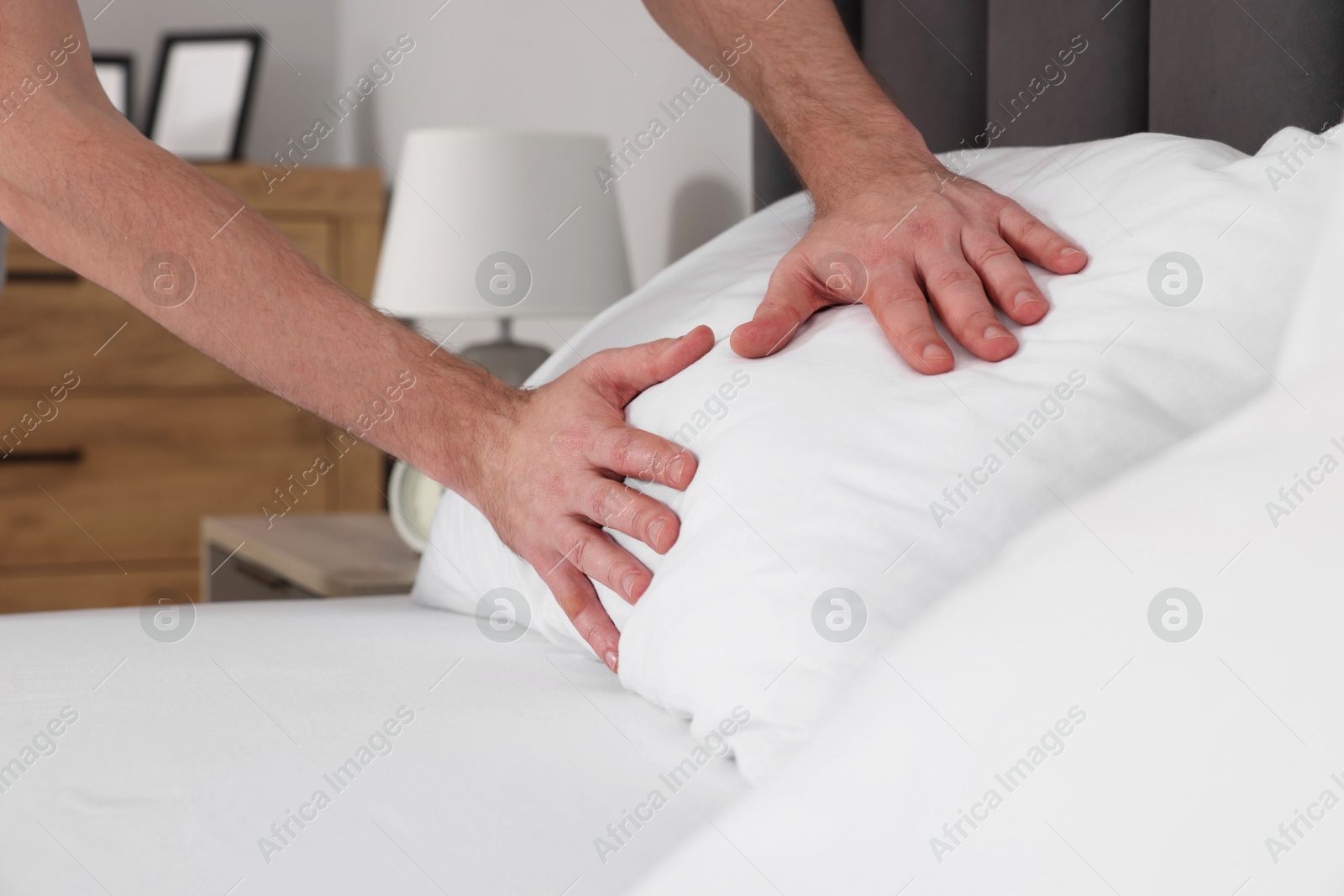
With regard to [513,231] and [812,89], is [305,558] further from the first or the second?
[812,89]

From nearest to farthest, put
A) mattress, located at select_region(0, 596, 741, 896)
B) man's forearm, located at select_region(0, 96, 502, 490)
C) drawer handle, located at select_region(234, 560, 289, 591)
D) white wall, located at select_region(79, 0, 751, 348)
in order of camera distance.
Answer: mattress, located at select_region(0, 596, 741, 896) → man's forearm, located at select_region(0, 96, 502, 490) → drawer handle, located at select_region(234, 560, 289, 591) → white wall, located at select_region(79, 0, 751, 348)

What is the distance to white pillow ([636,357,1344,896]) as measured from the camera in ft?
0.98

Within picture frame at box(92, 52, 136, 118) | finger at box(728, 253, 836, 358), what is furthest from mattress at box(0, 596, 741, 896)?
picture frame at box(92, 52, 136, 118)

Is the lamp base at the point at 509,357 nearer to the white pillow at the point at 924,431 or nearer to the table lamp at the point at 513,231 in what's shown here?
the table lamp at the point at 513,231

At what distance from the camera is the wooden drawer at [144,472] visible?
104 inches

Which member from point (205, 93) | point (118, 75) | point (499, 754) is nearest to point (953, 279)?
point (499, 754)

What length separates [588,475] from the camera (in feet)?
2.37

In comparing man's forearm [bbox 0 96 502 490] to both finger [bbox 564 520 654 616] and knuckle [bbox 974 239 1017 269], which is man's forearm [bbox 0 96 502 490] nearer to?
finger [bbox 564 520 654 616]

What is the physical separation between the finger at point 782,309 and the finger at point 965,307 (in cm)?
7

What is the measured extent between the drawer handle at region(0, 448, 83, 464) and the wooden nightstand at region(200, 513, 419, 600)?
0.85 m

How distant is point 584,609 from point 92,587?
7.68 feet

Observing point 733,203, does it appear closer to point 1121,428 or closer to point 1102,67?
point 1102,67

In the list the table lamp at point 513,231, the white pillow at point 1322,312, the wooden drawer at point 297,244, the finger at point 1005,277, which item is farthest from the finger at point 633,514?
the wooden drawer at point 297,244

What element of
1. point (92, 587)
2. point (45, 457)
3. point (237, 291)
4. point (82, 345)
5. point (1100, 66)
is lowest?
point (92, 587)
